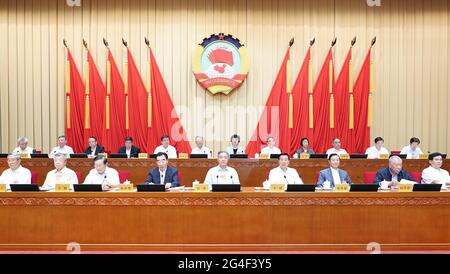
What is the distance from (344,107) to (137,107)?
401cm

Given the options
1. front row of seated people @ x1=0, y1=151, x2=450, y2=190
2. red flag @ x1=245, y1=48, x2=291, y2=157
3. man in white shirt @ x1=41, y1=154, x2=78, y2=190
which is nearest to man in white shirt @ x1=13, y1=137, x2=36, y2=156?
front row of seated people @ x1=0, y1=151, x2=450, y2=190

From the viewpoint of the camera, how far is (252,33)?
28.2 feet

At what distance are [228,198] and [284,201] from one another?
0.48 metres

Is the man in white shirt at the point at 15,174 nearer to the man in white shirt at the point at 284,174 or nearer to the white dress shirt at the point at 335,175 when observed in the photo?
the man in white shirt at the point at 284,174

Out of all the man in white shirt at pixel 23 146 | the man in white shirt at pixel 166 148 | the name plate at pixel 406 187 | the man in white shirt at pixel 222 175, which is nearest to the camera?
the name plate at pixel 406 187

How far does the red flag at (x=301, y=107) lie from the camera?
8383 millimetres

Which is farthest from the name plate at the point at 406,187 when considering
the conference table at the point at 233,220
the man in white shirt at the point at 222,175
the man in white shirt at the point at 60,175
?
the man in white shirt at the point at 60,175

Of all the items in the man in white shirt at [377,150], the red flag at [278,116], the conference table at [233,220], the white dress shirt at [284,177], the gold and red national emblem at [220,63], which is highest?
the gold and red national emblem at [220,63]

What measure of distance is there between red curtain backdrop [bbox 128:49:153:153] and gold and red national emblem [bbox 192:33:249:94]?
44.4 inches

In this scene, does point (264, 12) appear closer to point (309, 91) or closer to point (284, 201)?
point (309, 91)

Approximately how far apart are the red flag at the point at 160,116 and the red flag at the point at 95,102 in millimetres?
867

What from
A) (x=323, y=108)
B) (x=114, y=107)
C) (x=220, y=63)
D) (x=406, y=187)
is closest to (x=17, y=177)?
(x=114, y=107)

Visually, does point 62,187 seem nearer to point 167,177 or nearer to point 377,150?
point 167,177

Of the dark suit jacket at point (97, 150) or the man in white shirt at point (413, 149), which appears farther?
the dark suit jacket at point (97, 150)
